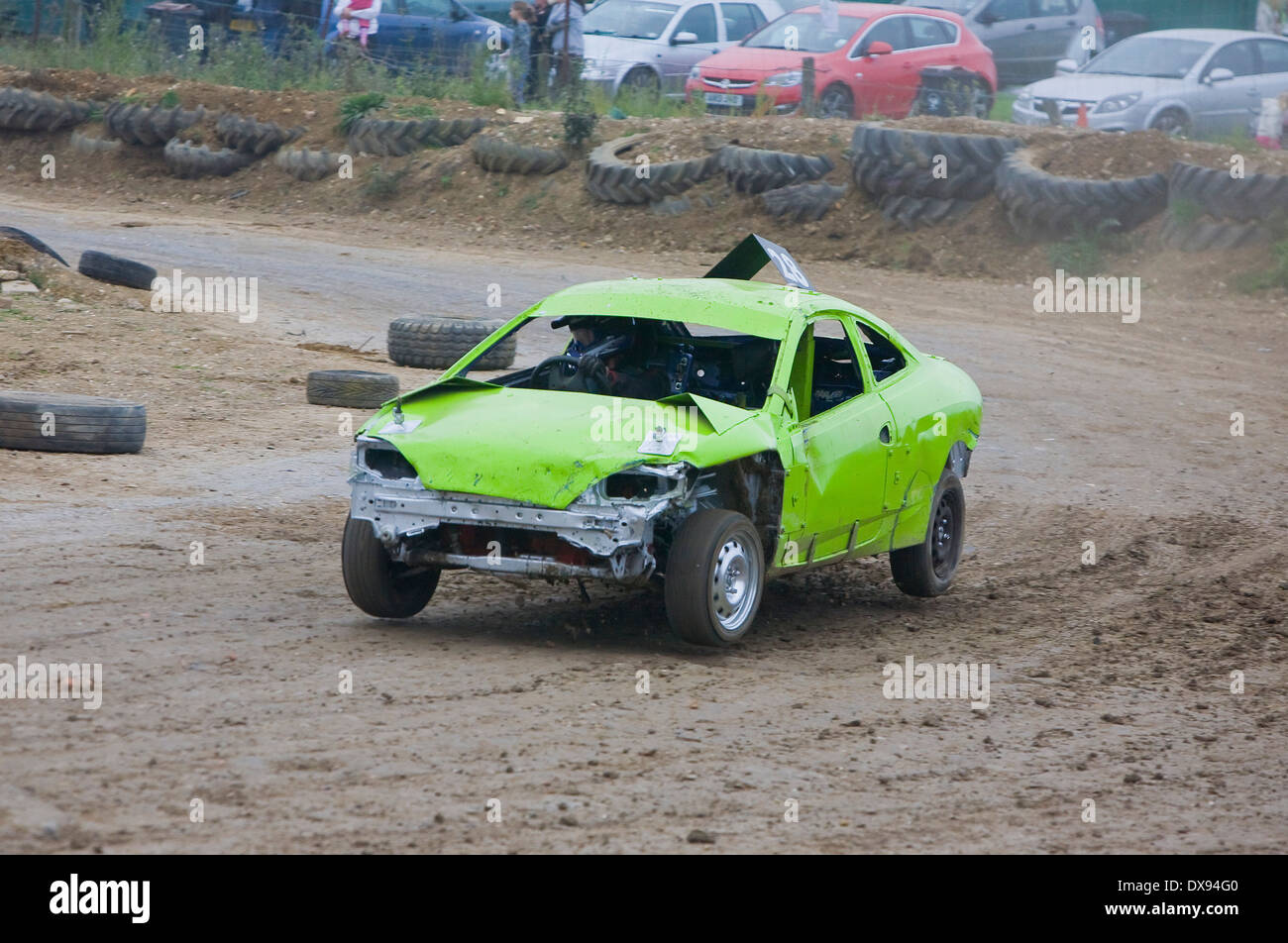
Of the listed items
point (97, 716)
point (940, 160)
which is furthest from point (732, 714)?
point (940, 160)

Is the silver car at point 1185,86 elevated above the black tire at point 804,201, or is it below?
above

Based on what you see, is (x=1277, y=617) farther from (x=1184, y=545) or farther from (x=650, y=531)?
(x=650, y=531)

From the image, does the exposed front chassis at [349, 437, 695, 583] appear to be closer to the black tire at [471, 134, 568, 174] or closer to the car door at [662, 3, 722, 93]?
the black tire at [471, 134, 568, 174]

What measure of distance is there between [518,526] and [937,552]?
10.3 ft

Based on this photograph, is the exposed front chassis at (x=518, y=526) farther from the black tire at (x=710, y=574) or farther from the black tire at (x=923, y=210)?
the black tire at (x=923, y=210)

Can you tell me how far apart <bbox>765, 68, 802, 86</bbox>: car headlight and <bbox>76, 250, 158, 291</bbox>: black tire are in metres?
11.3

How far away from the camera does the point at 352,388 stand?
12641 mm

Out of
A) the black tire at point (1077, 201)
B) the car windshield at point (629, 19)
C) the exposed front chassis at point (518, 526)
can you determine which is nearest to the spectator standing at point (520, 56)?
the car windshield at point (629, 19)

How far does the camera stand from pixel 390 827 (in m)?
4.79

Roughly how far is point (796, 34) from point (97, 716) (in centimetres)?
2100

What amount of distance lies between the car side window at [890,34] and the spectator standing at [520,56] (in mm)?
5029

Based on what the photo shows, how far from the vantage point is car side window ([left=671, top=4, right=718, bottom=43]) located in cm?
2606

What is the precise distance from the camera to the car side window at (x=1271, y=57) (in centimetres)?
2356

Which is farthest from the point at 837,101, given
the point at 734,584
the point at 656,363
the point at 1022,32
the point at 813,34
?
the point at 734,584
